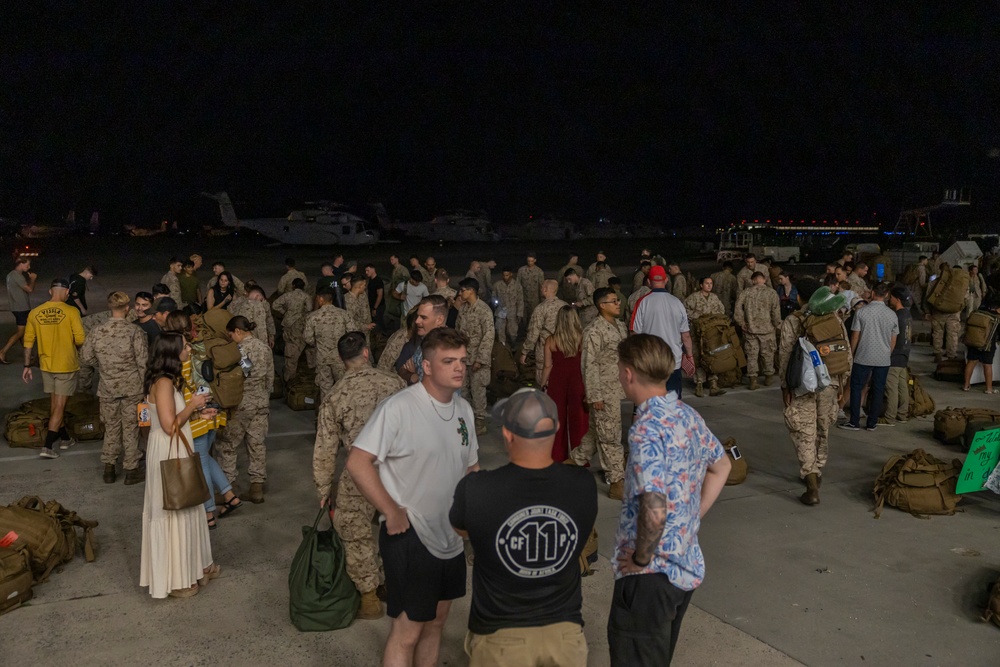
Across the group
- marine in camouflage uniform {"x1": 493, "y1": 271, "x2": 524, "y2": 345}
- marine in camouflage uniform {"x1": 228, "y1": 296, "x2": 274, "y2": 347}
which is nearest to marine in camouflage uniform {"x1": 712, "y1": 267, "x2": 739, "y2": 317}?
marine in camouflage uniform {"x1": 493, "y1": 271, "x2": 524, "y2": 345}

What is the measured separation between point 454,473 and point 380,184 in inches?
3842

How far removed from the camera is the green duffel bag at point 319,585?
4.58 meters

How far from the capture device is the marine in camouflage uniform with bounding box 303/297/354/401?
8852mm

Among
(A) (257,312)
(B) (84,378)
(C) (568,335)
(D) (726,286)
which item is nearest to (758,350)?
(D) (726,286)

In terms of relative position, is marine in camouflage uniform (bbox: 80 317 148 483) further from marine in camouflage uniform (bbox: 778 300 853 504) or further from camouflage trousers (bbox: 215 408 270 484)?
marine in camouflage uniform (bbox: 778 300 853 504)

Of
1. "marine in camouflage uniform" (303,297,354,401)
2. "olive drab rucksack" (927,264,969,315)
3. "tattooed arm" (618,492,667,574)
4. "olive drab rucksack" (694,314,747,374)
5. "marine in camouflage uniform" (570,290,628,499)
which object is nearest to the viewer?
"tattooed arm" (618,492,667,574)

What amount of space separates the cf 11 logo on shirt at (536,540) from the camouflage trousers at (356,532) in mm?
2059

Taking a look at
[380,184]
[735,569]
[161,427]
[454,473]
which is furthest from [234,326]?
[380,184]

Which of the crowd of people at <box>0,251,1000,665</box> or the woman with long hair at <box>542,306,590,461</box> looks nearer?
the crowd of people at <box>0,251,1000,665</box>

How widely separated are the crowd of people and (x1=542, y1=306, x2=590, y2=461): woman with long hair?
0.7 inches

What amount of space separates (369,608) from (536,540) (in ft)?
7.95

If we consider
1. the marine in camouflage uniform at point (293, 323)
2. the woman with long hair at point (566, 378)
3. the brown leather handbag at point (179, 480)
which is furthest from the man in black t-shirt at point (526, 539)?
the marine in camouflage uniform at point (293, 323)

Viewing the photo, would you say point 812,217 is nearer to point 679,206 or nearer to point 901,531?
point 679,206

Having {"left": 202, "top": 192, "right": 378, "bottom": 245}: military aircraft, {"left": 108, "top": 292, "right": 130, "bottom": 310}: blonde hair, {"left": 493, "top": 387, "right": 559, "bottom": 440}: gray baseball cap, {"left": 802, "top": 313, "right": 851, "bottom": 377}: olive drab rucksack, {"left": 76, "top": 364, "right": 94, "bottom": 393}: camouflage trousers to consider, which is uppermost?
{"left": 202, "top": 192, "right": 378, "bottom": 245}: military aircraft
